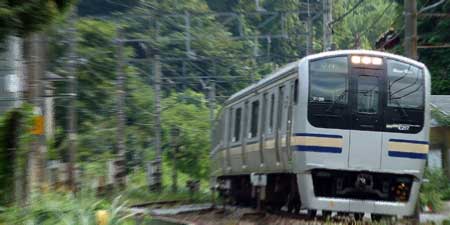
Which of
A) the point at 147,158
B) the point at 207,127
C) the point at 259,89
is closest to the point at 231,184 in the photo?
the point at 259,89

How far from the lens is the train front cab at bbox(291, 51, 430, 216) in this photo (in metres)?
12.5

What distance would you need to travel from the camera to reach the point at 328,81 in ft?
41.5

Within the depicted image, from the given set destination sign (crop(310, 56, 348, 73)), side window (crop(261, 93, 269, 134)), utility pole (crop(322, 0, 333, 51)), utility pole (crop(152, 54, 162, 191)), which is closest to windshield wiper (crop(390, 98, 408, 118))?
destination sign (crop(310, 56, 348, 73))

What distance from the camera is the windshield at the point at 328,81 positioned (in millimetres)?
12531

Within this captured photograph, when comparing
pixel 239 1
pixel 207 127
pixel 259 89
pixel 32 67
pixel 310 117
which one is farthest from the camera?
pixel 207 127

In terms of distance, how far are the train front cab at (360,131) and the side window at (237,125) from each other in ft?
17.6

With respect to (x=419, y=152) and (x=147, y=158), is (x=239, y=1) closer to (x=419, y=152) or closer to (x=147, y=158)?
(x=147, y=158)

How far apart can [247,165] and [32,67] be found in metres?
8.42

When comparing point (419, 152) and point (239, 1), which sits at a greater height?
point (239, 1)

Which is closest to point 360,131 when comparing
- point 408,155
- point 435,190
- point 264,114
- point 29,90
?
point 408,155

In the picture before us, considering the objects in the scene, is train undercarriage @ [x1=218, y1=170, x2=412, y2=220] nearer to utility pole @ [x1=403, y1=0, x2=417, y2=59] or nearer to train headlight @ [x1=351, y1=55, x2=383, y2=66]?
train headlight @ [x1=351, y1=55, x2=383, y2=66]

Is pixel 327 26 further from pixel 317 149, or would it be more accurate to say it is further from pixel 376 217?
pixel 317 149

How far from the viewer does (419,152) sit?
12727 millimetres

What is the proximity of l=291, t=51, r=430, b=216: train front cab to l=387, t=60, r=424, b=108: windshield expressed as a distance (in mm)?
17
